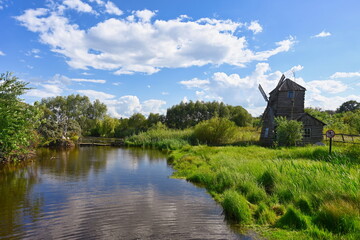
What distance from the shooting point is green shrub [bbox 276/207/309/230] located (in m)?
6.17

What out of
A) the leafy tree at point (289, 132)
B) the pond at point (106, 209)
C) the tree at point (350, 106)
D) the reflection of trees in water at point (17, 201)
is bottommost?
the reflection of trees in water at point (17, 201)

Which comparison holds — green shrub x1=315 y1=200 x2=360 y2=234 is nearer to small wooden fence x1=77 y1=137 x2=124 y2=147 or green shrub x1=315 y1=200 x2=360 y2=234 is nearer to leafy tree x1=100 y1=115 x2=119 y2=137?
small wooden fence x1=77 y1=137 x2=124 y2=147

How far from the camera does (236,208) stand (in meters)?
7.53

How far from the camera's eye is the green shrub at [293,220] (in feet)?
20.2

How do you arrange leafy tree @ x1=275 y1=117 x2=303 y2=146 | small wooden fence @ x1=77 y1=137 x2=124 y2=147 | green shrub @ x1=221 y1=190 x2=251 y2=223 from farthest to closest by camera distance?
small wooden fence @ x1=77 y1=137 x2=124 y2=147
leafy tree @ x1=275 y1=117 x2=303 y2=146
green shrub @ x1=221 y1=190 x2=251 y2=223

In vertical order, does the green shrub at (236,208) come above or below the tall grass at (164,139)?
below

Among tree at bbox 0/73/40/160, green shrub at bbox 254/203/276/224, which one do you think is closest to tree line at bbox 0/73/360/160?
tree at bbox 0/73/40/160

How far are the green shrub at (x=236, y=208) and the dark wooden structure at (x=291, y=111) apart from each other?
20.7 meters

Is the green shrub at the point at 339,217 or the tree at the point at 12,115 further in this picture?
the tree at the point at 12,115

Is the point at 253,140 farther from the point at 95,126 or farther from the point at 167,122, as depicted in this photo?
the point at 95,126

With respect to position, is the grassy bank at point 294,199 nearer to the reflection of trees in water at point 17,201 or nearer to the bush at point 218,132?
the reflection of trees in water at point 17,201

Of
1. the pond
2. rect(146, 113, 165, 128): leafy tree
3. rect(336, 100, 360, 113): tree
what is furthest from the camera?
rect(336, 100, 360, 113): tree

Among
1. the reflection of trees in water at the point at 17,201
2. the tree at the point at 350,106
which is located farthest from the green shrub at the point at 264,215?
the tree at the point at 350,106

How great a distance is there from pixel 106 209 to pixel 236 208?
14.6 ft
